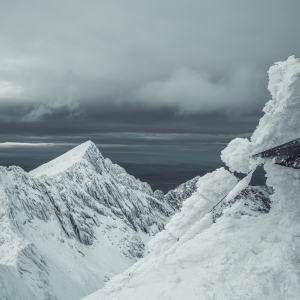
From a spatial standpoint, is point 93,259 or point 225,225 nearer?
point 225,225

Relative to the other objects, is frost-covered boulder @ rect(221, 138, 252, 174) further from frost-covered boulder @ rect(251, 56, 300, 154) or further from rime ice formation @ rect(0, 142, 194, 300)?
rime ice formation @ rect(0, 142, 194, 300)

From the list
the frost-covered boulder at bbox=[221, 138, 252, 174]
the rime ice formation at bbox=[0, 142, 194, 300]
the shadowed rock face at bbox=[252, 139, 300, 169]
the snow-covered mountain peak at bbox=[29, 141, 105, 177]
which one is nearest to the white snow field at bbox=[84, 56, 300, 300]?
the frost-covered boulder at bbox=[221, 138, 252, 174]

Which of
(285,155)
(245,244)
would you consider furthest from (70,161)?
(285,155)

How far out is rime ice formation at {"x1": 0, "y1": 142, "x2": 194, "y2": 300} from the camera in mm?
73625

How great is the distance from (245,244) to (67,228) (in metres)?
140

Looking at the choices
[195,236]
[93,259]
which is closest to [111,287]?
[195,236]

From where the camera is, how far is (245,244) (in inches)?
621

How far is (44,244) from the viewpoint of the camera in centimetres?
11450

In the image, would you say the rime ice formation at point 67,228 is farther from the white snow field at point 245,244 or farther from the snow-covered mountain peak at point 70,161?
the white snow field at point 245,244

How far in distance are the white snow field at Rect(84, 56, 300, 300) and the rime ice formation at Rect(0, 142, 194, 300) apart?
150 feet

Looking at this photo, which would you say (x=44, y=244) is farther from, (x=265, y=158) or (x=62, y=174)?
(x=265, y=158)

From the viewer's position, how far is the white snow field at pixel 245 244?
532 inches

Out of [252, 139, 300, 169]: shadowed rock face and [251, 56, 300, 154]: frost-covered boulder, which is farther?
[252, 139, 300, 169]: shadowed rock face

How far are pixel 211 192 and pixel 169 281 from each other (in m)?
7.28
